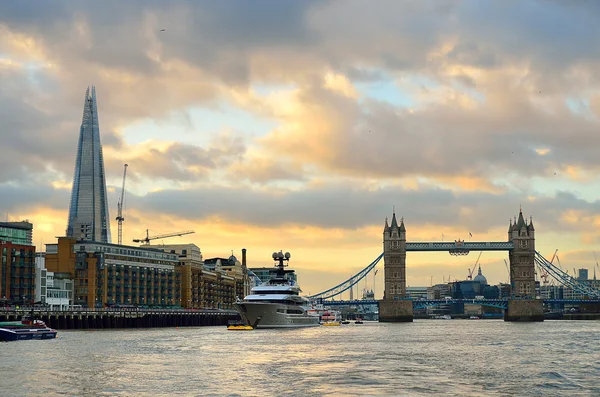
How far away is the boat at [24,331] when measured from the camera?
115 m

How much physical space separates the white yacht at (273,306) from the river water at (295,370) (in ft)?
170

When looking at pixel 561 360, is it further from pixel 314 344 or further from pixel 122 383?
pixel 122 383

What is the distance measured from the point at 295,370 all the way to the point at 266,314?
8822 centimetres

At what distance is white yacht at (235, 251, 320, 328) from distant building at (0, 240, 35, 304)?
45.9 m

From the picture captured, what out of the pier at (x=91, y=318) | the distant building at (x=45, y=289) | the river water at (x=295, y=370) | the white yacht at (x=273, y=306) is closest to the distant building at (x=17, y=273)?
the distant building at (x=45, y=289)

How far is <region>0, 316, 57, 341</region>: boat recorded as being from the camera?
115m

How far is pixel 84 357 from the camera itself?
84.8 m

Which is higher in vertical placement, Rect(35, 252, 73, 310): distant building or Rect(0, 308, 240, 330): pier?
Rect(35, 252, 73, 310): distant building

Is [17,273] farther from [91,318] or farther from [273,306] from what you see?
[273,306]

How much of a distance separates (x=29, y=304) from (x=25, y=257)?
9174mm

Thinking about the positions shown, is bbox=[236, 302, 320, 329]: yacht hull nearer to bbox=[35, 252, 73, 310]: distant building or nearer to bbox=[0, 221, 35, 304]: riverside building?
bbox=[0, 221, 35, 304]: riverside building

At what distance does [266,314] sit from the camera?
160 meters

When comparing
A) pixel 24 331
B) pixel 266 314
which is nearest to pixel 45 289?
pixel 266 314

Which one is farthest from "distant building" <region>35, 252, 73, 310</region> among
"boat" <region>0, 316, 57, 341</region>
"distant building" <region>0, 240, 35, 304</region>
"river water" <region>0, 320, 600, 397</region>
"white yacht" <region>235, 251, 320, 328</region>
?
"river water" <region>0, 320, 600, 397</region>
